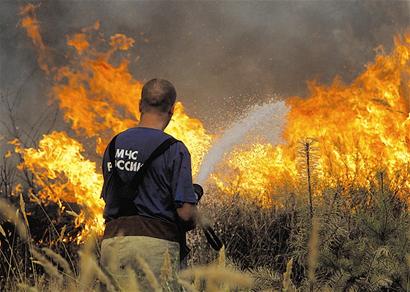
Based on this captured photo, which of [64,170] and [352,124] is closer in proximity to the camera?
[64,170]

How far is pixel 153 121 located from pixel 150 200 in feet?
1.38

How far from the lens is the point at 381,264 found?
370 centimetres

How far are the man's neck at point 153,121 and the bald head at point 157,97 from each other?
0.09ft

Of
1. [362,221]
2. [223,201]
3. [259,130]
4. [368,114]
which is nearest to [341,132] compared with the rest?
[368,114]

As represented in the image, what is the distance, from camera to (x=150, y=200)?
A: 330 centimetres

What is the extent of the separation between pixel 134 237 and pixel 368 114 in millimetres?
8710

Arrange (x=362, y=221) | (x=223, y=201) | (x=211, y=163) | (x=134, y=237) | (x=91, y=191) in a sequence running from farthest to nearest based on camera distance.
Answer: (x=211, y=163) → (x=91, y=191) → (x=223, y=201) → (x=362, y=221) → (x=134, y=237)

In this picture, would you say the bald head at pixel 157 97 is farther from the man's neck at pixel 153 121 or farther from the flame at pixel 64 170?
the flame at pixel 64 170

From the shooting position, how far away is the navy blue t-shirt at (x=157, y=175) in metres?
3.26

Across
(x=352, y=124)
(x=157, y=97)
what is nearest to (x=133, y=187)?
(x=157, y=97)

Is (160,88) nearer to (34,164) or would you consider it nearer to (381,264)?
(381,264)

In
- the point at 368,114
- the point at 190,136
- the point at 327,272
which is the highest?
the point at 368,114

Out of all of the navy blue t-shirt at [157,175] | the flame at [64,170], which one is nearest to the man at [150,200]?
the navy blue t-shirt at [157,175]

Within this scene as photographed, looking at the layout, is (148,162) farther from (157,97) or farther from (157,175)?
(157,97)
